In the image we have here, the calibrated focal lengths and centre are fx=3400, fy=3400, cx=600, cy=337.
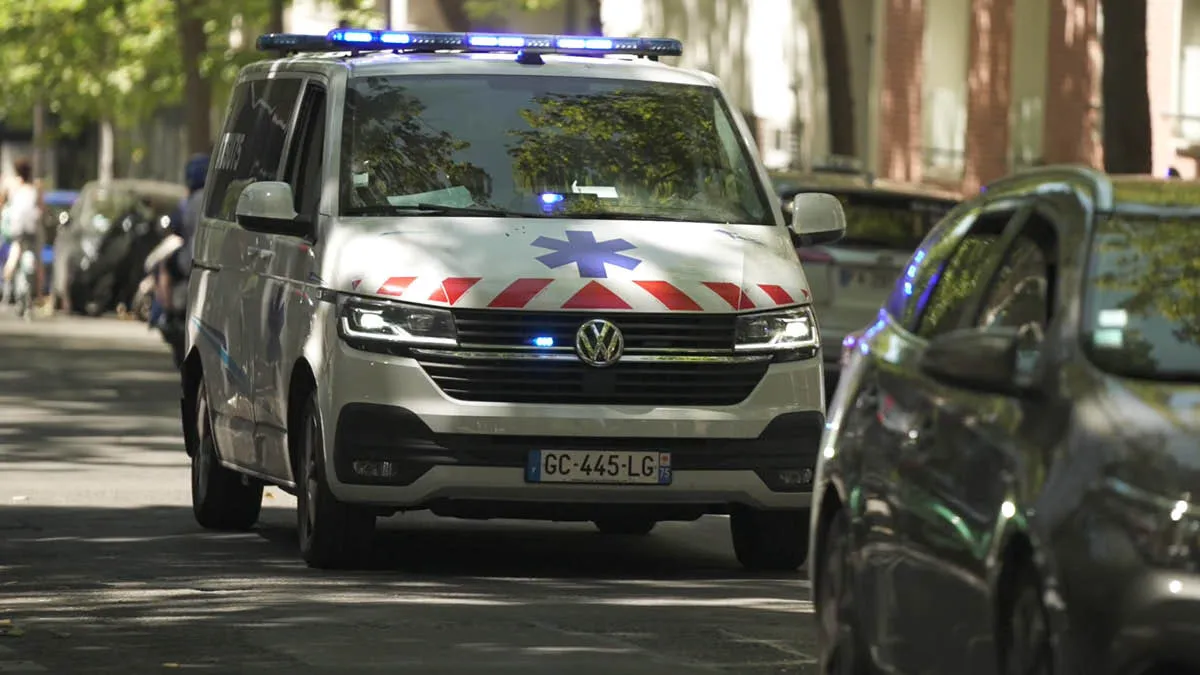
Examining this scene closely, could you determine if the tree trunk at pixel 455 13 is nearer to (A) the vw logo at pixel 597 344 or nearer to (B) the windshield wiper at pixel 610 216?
(B) the windshield wiper at pixel 610 216

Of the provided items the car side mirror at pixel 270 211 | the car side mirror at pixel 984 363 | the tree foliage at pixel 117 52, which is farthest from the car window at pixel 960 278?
the tree foliage at pixel 117 52

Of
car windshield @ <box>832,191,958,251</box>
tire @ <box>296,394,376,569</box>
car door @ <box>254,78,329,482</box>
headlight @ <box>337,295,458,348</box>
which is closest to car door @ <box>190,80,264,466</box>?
car door @ <box>254,78,329,482</box>

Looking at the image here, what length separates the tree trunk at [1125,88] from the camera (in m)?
21.2

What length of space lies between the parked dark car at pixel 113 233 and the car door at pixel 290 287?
91.3 ft

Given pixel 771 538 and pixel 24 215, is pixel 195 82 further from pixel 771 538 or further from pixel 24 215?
pixel 771 538

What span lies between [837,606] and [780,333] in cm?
407

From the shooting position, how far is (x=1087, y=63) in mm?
32000

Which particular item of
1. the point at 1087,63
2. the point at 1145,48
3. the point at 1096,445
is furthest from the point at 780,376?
the point at 1087,63

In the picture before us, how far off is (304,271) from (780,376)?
6.19 feet

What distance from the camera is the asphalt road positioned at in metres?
10.0

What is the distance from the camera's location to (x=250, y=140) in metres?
14.8

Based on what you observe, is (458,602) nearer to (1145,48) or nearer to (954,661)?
(954,661)

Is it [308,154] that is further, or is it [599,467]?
[308,154]

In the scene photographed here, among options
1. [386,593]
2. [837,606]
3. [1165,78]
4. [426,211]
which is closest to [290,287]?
[426,211]
